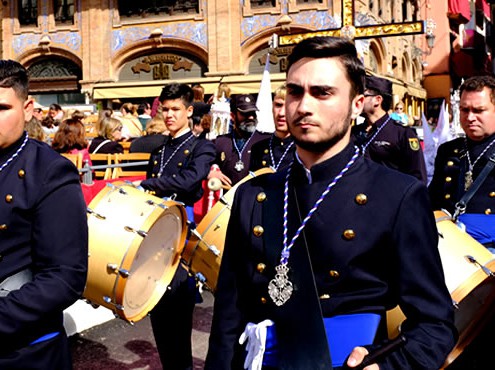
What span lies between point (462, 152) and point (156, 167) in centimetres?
232

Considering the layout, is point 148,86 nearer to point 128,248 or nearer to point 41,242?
point 128,248

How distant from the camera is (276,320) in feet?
6.55

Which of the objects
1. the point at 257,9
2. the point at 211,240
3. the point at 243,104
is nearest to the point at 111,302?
the point at 211,240

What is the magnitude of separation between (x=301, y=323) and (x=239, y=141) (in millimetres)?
3829

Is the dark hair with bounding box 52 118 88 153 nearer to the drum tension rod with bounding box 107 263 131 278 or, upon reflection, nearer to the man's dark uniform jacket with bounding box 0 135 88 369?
the drum tension rod with bounding box 107 263 131 278

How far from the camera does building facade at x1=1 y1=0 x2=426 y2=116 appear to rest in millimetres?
23203

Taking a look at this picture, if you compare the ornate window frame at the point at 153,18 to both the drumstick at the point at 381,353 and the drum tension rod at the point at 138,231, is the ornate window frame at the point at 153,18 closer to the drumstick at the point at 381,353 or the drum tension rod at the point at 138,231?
the drum tension rod at the point at 138,231

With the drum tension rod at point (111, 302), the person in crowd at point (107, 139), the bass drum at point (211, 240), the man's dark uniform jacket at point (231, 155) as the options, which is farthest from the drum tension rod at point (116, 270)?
the person in crowd at point (107, 139)

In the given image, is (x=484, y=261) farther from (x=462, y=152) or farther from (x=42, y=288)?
(x=42, y=288)

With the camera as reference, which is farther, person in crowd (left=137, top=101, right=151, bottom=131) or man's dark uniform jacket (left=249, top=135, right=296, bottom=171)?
person in crowd (left=137, top=101, right=151, bottom=131)

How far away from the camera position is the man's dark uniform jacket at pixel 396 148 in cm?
569

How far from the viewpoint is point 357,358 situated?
1849mm

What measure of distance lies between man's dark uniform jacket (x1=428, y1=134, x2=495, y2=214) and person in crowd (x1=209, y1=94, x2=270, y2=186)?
1643mm

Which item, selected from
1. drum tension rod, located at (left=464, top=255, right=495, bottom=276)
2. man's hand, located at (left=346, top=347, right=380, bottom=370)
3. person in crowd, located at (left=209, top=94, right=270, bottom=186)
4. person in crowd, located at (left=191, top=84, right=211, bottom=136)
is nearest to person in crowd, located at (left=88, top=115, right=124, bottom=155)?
person in crowd, located at (left=191, top=84, right=211, bottom=136)
